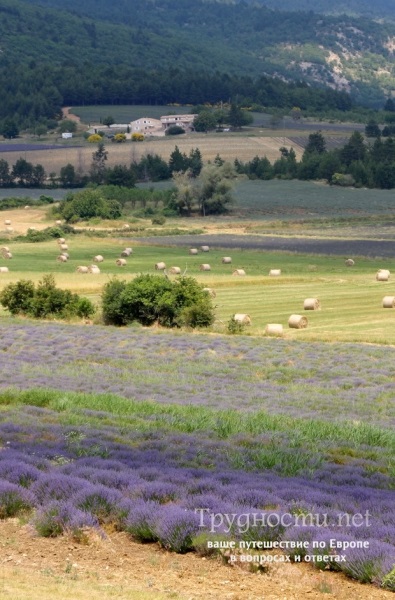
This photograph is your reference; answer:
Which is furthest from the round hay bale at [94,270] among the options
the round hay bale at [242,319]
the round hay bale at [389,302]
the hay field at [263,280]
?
the round hay bale at [242,319]

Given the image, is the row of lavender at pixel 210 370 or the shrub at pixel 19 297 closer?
Answer: the row of lavender at pixel 210 370

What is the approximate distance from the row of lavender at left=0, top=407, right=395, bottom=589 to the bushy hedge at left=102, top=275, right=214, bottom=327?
104 ft

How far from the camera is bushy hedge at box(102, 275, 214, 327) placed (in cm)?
5016

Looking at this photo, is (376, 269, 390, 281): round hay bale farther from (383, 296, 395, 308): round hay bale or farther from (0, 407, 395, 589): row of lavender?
(0, 407, 395, 589): row of lavender

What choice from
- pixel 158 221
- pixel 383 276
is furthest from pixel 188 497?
pixel 158 221

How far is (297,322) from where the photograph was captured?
1906 inches

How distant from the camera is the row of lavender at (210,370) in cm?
2958

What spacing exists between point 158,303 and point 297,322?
21.9 feet

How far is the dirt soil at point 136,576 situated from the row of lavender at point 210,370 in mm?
14462

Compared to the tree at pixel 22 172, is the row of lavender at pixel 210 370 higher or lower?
higher

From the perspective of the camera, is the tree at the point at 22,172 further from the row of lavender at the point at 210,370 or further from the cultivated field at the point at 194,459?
the row of lavender at the point at 210,370

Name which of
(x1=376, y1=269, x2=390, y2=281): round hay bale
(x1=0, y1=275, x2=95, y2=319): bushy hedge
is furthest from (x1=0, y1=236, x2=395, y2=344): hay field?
(x1=0, y1=275, x2=95, y2=319): bushy hedge

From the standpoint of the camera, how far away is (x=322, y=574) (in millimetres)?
11797

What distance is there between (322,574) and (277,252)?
78.4 m
